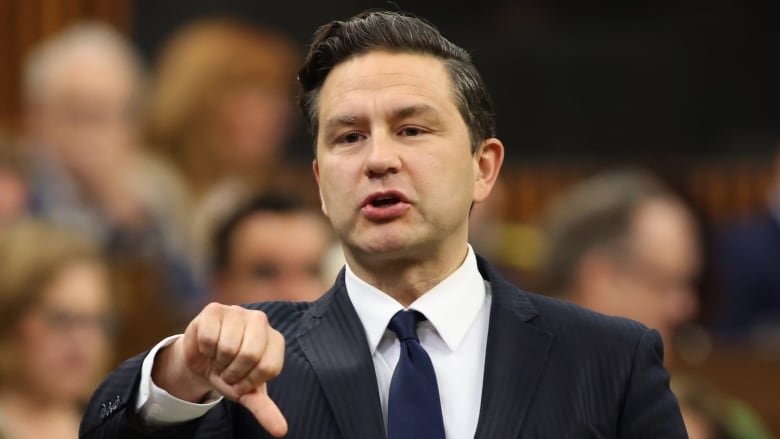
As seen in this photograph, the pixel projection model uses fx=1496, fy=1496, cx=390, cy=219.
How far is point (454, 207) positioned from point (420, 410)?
341mm

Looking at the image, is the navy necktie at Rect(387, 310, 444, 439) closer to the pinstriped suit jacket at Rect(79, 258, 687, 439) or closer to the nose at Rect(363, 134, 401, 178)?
the pinstriped suit jacket at Rect(79, 258, 687, 439)

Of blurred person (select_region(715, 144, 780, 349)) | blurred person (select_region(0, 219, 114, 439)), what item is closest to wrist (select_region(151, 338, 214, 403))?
blurred person (select_region(0, 219, 114, 439))

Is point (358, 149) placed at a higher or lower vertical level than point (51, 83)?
lower

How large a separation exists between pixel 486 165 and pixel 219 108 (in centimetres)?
354

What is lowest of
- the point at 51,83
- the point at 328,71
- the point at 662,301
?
the point at 662,301

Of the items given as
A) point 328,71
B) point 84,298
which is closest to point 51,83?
point 84,298

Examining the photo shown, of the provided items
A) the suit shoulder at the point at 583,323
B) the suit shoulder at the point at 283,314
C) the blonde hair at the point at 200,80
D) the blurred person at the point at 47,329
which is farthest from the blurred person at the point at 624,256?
the suit shoulder at the point at 283,314

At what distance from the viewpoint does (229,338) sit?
199 centimetres

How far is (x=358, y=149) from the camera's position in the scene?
230cm

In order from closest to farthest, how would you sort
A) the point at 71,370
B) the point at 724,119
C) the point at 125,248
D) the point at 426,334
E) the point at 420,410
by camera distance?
the point at 420,410 → the point at 426,334 → the point at 71,370 → the point at 125,248 → the point at 724,119

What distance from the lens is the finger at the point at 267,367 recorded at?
2000 mm

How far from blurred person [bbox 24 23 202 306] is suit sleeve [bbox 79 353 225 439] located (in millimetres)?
2982

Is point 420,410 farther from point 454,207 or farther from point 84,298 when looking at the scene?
point 84,298

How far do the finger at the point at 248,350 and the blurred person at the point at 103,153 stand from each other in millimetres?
3203
